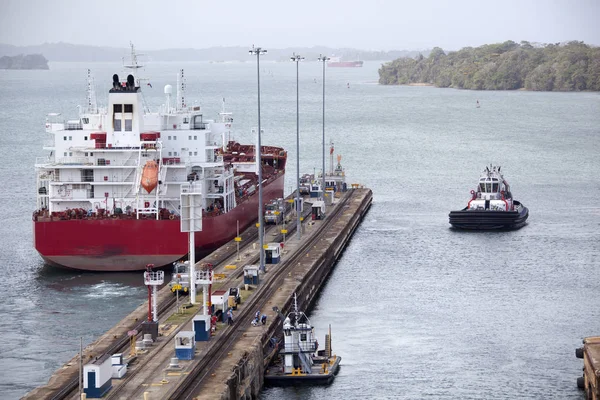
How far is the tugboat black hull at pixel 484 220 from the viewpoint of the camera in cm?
7162

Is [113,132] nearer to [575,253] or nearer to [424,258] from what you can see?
[424,258]

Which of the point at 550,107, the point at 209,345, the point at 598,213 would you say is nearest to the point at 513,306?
the point at 209,345

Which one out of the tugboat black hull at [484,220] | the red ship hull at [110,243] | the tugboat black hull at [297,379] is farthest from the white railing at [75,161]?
the tugboat black hull at [297,379]

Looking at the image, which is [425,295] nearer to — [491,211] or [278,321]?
[278,321]

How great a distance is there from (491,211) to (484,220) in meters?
0.87

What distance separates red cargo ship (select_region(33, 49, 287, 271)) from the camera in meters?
57.4

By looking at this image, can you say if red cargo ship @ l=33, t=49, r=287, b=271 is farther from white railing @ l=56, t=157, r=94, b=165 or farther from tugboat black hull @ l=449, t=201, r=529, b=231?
tugboat black hull @ l=449, t=201, r=529, b=231

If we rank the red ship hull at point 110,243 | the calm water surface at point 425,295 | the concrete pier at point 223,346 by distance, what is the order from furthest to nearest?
the red ship hull at point 110,243 < the calm water surface at point 425,295 < the concrete pier at point 223,346

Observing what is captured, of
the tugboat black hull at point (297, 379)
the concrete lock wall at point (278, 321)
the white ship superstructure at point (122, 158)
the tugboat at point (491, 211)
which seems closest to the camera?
the concrete lock wall at point (278, 321)

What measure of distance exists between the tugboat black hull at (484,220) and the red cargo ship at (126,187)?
44.4 feet

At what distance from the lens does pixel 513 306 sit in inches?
2012

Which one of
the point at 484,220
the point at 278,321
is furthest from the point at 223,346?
the point at 484,220

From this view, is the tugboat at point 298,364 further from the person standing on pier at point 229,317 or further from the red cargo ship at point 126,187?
the red cargo ship at point 126,187

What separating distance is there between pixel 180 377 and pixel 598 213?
48.9 metres
